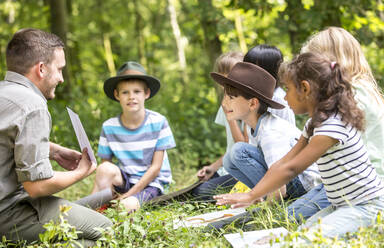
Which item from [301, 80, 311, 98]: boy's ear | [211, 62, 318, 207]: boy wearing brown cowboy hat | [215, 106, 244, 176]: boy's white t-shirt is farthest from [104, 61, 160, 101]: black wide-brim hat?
[301, 80, 311, 98]: boy's ear

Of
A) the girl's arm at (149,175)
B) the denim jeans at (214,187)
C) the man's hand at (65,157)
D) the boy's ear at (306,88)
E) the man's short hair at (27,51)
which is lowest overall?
the denim jeans at (214,187)

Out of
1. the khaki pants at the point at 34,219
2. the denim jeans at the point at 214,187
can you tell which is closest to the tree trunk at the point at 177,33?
the denim jeans at the point at 214,187

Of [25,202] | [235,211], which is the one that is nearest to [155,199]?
[235,211]

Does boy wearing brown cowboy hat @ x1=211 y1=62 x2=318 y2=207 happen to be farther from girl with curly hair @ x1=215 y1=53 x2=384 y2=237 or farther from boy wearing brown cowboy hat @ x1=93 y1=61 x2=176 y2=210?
Result: boy wearing brown cowboy hat @ x1=93 y1=61 x2=176 y2=210

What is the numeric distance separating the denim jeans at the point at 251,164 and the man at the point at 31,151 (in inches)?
40.8

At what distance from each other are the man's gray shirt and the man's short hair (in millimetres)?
166

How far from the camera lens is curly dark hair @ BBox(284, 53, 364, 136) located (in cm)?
239

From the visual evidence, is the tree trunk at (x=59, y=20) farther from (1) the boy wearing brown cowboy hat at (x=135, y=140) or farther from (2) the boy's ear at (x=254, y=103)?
(2) the boy's ear at (x=254, y=103)

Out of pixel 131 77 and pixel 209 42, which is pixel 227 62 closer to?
pixel 131 77

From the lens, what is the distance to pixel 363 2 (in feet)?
18.4

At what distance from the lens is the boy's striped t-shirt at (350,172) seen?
2.46m

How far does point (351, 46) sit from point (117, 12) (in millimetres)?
10417

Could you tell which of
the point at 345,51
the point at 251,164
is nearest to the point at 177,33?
the point at 251,164

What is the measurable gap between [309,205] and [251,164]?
51 cm
